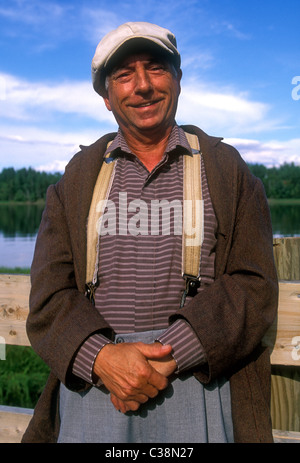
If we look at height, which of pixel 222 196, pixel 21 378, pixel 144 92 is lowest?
pixel 21 378

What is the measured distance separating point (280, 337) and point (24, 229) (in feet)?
185

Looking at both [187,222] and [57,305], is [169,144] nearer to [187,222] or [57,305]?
[187,222]

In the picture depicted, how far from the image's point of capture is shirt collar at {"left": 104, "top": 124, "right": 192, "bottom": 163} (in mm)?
1987

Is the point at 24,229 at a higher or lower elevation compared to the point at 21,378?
higher

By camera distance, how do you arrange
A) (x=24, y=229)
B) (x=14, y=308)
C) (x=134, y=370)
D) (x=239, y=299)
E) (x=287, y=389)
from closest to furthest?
(x=134, y=370) < (x=239, y=299) < (x=287, y=389) < (x=14, y=308) < (x=24, y=229)

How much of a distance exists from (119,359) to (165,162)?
35.3 inches

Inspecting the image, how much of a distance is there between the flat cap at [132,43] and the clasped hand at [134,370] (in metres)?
1.29

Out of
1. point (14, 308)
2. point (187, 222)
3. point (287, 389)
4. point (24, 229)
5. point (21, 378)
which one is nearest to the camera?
point (187, 222)

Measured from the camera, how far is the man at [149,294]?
1682mm

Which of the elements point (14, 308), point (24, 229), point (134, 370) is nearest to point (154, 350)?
point (134, 370)

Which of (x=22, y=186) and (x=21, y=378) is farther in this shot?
(x=22, y=186)

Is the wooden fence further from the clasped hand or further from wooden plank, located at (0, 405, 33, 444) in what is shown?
the clasped hand

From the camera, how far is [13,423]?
241 cm

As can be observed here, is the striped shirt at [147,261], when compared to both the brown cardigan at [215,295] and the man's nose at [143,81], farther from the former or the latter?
the man's nose at [143,81]
